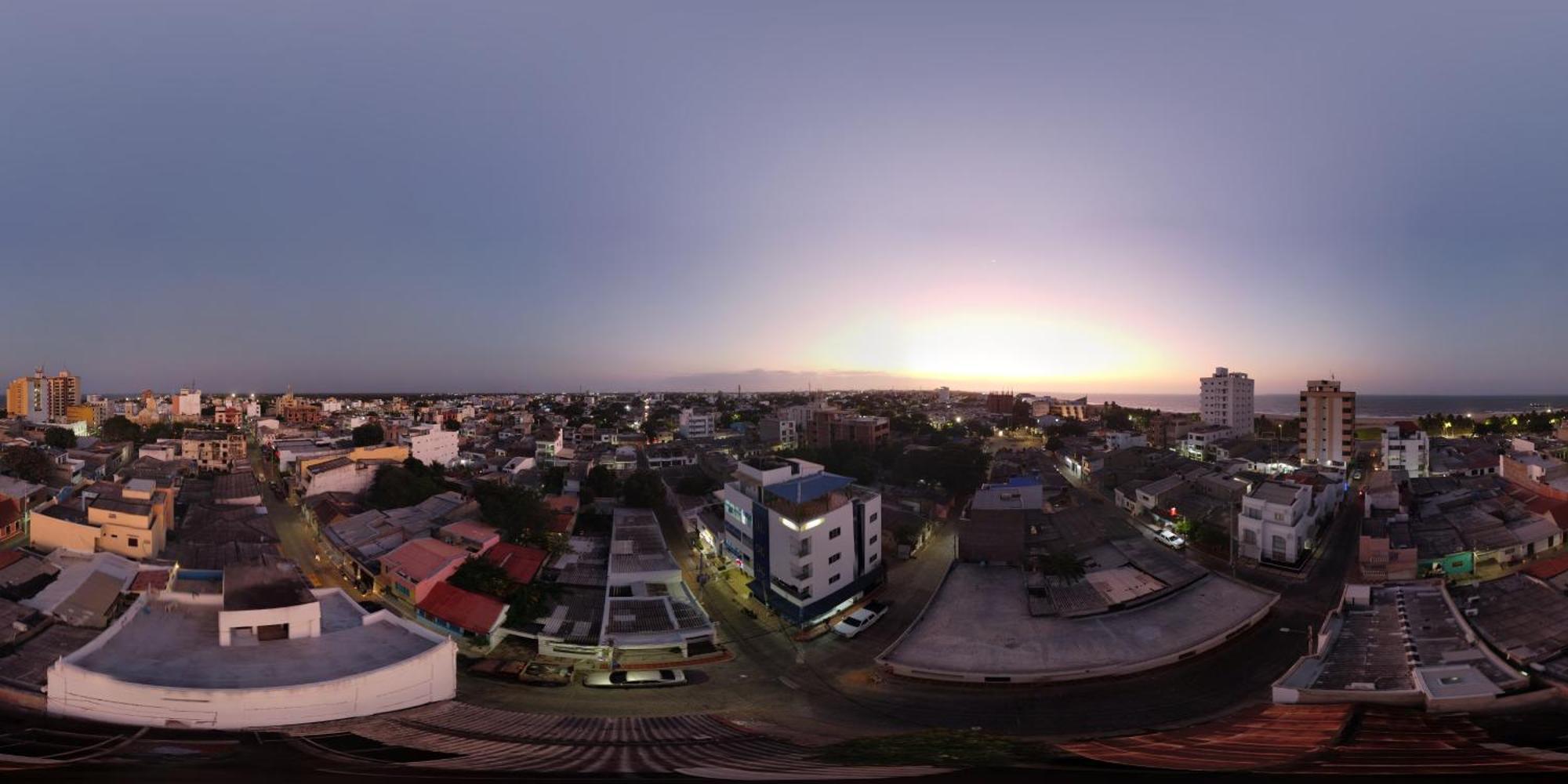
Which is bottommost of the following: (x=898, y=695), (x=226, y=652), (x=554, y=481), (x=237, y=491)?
(x=898, y=695)

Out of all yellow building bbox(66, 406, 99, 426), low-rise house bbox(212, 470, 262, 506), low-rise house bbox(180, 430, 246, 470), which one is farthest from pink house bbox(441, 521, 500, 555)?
yellow building bbox(66, 406, 99, 426)

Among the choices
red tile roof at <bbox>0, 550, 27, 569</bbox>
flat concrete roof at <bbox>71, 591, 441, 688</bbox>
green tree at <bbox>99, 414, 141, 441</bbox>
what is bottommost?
red tile roof at <bbox>0, 550, 27, 569</bbox>

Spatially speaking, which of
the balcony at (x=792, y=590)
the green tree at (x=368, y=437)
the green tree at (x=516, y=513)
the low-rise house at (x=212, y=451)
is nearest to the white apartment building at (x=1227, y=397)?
the balcony at (x=792, y=590)

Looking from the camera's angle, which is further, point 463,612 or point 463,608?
point 463,608

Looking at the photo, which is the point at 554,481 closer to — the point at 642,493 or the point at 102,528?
the point at 642,493

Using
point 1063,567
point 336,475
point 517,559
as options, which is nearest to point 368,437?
point 336,475

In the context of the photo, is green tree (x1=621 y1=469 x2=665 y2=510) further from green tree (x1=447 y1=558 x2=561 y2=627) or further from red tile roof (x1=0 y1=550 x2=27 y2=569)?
red tile roof (x1=0 y1=550 x2=27 y2=569)

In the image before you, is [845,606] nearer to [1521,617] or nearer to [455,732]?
[455,732]
